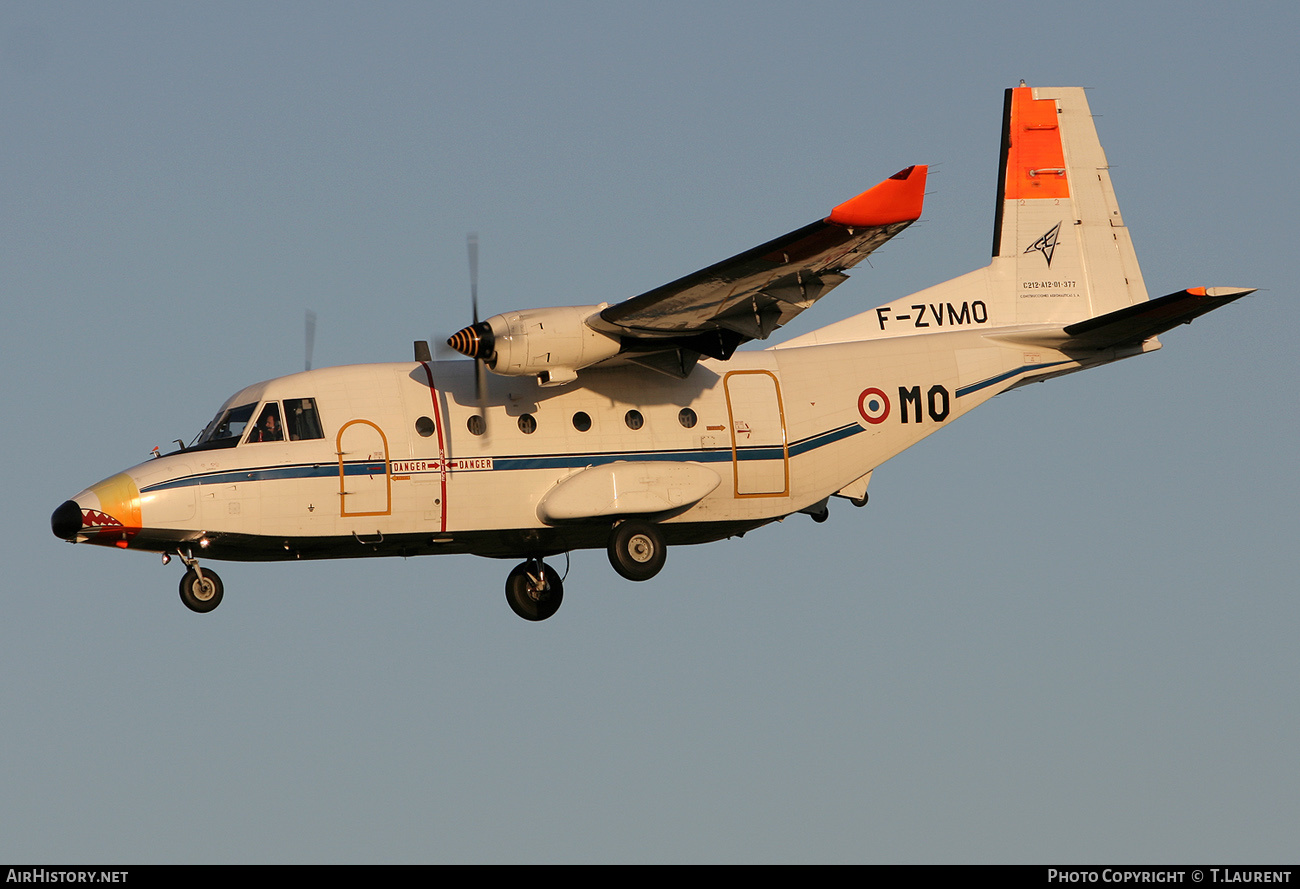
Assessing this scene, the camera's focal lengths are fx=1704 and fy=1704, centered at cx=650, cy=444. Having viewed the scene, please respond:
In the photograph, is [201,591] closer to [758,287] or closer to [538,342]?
[538,342]

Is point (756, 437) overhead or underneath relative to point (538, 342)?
underneath

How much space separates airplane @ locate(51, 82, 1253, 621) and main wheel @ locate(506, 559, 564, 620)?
0.03 metres

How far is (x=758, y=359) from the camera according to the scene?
2045 cm

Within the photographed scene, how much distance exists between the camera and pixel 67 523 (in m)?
17.6

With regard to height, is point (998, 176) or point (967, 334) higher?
point (998, 176)

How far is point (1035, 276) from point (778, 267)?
621 centimetres

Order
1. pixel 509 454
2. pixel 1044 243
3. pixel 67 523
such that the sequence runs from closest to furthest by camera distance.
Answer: pixel 67 523, pixel 509 454, pixel 1044 243

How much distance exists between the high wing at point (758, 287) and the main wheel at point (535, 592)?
2995 millimetres

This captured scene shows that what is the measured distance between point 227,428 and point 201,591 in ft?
5.95

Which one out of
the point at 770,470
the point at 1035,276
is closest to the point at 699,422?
the point at 770,470

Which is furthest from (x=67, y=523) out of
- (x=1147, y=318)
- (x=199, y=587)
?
(x=1147, y=318)

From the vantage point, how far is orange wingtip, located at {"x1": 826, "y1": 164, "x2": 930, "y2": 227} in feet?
52.4

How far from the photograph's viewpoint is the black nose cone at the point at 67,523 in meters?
17.6
